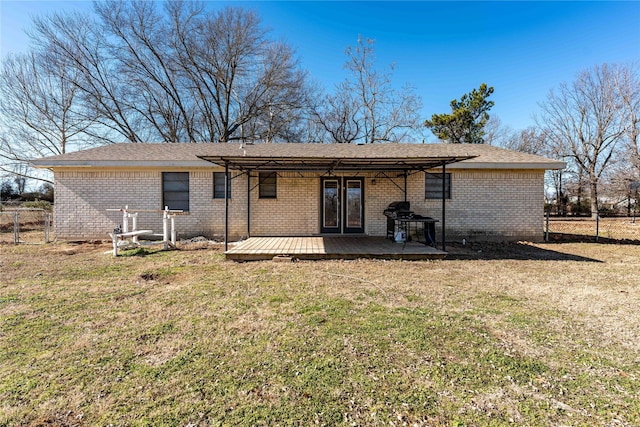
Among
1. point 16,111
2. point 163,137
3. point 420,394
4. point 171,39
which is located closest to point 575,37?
point 420,394

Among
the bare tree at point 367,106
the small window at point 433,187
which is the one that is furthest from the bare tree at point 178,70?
the small window at point 433,187

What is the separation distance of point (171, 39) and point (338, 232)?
20.2 metres

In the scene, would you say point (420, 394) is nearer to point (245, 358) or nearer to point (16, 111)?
point (245, 358)

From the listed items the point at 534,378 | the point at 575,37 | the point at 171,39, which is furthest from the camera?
the point at 171,39

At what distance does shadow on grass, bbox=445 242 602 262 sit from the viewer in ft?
24.6

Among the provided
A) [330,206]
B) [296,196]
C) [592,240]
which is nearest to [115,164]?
[296,196]

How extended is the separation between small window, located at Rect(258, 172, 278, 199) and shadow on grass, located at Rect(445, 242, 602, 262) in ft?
20.1

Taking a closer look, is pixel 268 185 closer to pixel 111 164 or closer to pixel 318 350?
pixel 111 164

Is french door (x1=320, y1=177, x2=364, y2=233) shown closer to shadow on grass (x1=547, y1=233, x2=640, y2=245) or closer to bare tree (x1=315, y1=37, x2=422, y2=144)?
shadow on grass (x1=547, y1=233, x2=640, y2=245)

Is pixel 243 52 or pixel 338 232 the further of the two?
pixel 243 52

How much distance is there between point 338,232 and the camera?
10.4m

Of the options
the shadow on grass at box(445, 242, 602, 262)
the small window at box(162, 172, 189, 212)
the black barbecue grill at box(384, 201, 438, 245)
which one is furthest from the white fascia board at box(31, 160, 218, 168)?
the shadow on grass at box(445, 242, 602, 262)

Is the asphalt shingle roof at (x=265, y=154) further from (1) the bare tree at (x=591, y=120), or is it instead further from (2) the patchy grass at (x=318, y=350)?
(1) the bare tree at (x=591, y=120)

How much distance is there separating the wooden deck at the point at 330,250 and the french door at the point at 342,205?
1355 mm
